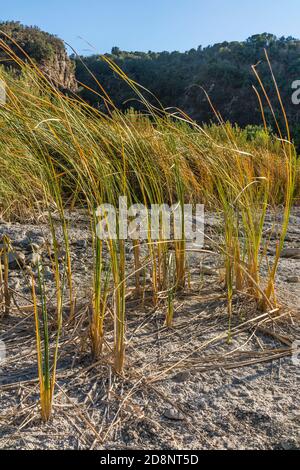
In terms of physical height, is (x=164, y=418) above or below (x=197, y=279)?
below

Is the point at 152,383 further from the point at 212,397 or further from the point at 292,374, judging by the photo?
the point at 292,374

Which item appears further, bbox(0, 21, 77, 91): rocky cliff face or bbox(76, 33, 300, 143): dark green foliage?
bbox(76, 33, 300, 143): dark green foliage

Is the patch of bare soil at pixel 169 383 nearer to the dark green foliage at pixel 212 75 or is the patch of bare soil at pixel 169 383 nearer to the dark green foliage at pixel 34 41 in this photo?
the dark green foliage at pixel 34 41

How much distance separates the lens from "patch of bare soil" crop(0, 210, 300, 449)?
102cm

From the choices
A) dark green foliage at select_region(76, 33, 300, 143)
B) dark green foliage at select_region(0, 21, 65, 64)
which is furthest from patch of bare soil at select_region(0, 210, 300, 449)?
dark green foliage at select_region(76, 33, 300, 143)

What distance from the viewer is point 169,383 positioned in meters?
1.20

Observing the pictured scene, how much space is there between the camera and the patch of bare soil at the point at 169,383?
1019 millimetres

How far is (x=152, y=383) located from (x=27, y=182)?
1632 millimetres

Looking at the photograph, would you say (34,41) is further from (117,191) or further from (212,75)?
(117,191)

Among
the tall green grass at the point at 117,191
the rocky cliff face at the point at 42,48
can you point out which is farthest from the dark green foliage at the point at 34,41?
the tall green grass at the point at 117,191

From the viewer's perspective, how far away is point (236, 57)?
70.9 feet

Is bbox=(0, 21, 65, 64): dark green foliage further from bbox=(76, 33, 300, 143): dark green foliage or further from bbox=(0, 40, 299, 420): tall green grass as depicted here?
bbox=(0, 40, 299, 420): tall green grass

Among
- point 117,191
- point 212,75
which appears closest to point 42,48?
point 117,191
